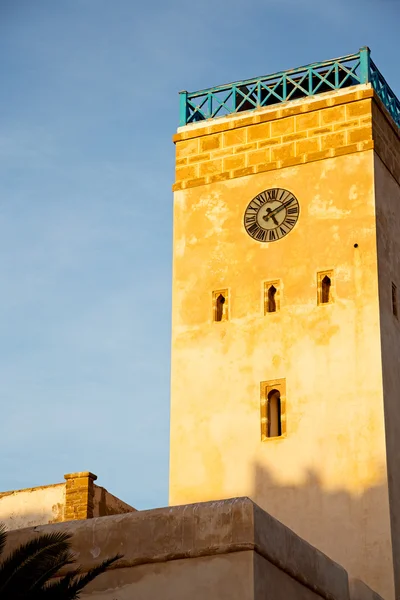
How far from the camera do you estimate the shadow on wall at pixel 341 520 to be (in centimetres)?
1895

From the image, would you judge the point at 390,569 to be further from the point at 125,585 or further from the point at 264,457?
the point at 125,585

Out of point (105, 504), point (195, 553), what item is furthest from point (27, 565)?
point (105, 504)

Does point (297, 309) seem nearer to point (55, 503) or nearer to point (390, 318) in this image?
point (390, 318)

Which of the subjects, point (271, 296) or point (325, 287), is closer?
point (325, 287)

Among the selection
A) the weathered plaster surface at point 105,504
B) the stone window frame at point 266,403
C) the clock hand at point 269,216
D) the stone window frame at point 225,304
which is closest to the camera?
the stone window frame at point 266,403

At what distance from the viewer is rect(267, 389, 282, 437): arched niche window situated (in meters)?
20.5

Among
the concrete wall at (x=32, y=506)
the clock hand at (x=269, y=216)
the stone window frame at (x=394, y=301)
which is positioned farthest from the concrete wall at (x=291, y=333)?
the concrete wall at (x=32, y=506)

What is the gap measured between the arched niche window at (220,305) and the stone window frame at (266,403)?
137 cm

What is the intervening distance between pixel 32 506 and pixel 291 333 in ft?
17.8

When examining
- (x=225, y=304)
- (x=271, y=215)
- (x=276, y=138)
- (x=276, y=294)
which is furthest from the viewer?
(x=276, y=138)

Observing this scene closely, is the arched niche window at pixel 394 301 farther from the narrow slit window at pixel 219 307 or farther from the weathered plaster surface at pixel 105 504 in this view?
the weathered plaster surface at pixel 105 504

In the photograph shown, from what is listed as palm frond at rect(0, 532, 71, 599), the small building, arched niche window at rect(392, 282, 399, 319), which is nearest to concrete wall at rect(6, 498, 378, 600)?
palm frond at rect(0, 532, 71, 599)

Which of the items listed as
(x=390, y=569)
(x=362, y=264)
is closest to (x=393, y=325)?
(x=362, y=264)

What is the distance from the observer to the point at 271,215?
21625 mm
